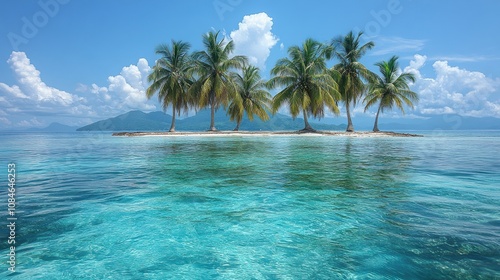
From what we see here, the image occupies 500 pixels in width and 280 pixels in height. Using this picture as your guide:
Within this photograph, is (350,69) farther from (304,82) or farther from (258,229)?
(258,229)

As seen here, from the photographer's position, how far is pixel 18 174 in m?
8.41

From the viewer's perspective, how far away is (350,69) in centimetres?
3544

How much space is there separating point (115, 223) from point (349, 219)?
342cm

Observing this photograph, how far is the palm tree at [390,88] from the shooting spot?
34875mm

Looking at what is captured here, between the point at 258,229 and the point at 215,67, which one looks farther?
the point at 215,67

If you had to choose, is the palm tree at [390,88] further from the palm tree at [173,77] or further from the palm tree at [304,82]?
the palm tree at [173,77]

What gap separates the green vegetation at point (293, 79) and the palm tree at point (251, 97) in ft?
2.66

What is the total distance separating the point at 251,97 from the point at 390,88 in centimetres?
1819

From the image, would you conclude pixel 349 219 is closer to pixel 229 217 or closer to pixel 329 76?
pixel 229 217

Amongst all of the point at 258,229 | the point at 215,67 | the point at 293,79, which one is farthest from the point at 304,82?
the point at 258,229

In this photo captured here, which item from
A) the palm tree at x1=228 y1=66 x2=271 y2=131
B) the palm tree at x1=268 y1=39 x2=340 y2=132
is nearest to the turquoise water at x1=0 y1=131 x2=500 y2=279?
the palm tree at x1=268 y1=39 x2=340 y2=132

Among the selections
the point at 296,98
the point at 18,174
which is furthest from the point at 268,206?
the point at 296,98

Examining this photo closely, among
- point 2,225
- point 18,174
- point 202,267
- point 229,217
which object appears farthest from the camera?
point 18,174

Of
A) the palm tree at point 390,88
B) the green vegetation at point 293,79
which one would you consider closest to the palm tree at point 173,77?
the green vegetation at point 293,79
